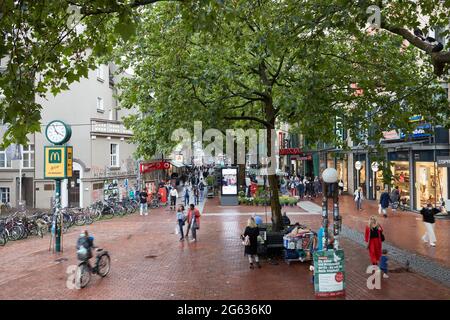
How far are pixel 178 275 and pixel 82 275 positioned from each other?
2539 millimetres

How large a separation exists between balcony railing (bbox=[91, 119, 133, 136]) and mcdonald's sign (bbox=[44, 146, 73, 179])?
38.2 ft

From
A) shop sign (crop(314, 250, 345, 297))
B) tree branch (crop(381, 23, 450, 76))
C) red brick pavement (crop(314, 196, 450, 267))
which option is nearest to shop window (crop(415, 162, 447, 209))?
red brick pavement (crop(314, 196, 450, 267))

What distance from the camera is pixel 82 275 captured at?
1046 centimetres

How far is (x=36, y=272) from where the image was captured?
12227 millimetres

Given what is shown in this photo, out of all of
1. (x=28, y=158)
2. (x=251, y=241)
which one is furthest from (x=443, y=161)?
(x=28, y=158)

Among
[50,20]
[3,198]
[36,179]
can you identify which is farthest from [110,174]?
[50,20]

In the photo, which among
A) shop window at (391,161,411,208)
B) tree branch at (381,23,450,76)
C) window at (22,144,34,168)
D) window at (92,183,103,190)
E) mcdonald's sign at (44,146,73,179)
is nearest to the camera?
tree branch at (381,23,450,76)

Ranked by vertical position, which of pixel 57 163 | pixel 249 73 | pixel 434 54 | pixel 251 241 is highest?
pixel 249 73

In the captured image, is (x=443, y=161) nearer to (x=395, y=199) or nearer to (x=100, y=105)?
(x=395, y=199)

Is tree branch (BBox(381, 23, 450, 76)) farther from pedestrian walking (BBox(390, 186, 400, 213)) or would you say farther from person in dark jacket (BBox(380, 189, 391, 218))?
pedestrian walking (BBox(390, 186, 400, 213))

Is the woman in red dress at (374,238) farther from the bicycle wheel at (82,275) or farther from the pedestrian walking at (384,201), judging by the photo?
the pedestrian walking at (384,201)

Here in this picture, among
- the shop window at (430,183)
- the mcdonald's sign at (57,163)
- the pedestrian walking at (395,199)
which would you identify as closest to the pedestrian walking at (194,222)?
the mcdonald's sign at (57,163)

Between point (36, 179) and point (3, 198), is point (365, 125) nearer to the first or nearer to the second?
point (36, 179)

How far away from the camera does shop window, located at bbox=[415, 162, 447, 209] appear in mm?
21673
